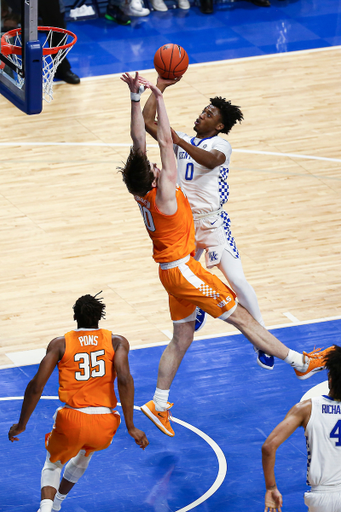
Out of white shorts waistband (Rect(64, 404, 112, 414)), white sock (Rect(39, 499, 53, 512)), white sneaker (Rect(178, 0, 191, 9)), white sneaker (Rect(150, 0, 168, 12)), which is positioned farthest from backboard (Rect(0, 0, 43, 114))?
white sneaker (Rect(178, 0, 191, 9))

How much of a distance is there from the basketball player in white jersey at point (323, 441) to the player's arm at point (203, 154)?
2582 millimetres

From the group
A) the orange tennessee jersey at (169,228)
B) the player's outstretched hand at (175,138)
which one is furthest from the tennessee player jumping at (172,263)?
the player's outstretched hand at (175,138)

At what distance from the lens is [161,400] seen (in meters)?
8.35

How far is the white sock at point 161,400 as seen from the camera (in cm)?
834

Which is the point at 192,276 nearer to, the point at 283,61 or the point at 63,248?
the point at 63,248

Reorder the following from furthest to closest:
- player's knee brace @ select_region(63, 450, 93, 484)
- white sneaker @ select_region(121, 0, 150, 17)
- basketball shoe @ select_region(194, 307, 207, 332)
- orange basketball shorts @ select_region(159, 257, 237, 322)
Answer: white sneaker @ select_region(121, 0, 150, 17), basketball shoe @ select_region(194, 307, 207, 332), orange basketball shorts @ select_region(159, 257, 237, 322), player's knee brace @ select_region(63, 450, 93, 484)

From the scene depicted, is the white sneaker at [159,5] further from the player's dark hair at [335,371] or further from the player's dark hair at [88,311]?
the player's dark hair at [335,371]

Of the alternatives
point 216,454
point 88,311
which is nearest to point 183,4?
point 216,454

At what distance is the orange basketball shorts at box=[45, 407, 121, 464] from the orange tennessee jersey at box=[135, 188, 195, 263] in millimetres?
1570

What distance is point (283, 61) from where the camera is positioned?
57.6 feet

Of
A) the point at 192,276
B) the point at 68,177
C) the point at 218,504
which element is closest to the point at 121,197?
the point at 68,177

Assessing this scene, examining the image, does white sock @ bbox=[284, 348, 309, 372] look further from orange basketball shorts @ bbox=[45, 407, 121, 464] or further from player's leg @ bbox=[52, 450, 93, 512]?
player's leg @ bbox=[52, 450, 93, 512]

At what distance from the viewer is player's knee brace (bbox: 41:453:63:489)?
23.0 feet

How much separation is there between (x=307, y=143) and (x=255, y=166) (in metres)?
1.17
